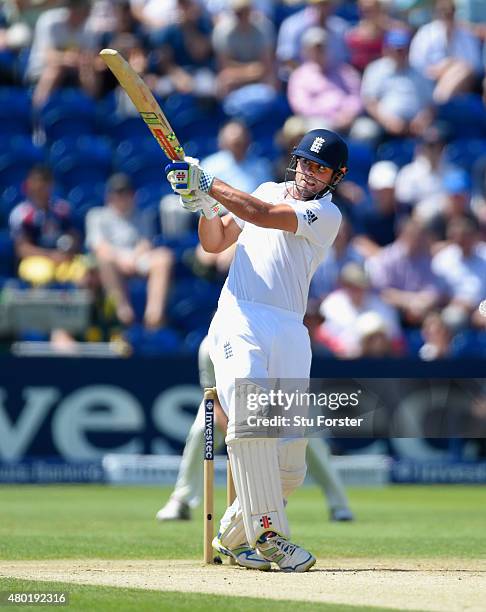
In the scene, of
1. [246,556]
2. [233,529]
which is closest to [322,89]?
[233,529]

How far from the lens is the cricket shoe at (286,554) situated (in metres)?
6.78

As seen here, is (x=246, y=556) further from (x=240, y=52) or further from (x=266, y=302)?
(x=240, y=52)

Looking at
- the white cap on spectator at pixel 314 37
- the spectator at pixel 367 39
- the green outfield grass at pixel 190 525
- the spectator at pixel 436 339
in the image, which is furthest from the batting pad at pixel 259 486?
the spectator at pixel 367 39

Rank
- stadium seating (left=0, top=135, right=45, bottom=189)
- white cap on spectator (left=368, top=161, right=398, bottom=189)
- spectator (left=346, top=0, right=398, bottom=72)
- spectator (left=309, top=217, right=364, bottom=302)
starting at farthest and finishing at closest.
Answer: spectator (left=346, top=0, right=398, bottom=72), white cap on spectator (left=368, top=161, right=398, bottom=189), stadium seating (left=0, top=135, right=45, bottom=189), spectator (left=309, top=217, right=364, bottom=302)

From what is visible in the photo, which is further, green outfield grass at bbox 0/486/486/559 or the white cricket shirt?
green outfield grass at bbox 0/486/486/559

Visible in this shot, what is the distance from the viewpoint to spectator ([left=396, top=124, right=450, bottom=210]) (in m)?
16.1

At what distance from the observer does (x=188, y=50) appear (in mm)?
17234

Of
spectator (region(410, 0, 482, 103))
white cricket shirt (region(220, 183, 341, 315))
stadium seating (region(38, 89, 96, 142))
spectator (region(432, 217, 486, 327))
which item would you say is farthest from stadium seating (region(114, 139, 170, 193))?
white cricket shirt (region(220, 183, 341, 315))

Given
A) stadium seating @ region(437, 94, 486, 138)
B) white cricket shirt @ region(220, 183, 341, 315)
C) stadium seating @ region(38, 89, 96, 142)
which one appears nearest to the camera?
white cricket shirt @ region(220, 183, 341, 315)

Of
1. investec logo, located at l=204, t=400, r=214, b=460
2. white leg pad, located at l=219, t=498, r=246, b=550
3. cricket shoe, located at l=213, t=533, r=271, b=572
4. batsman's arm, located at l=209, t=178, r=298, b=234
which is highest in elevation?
batsman's arm, located at l=209, t=178, r=298, b=234

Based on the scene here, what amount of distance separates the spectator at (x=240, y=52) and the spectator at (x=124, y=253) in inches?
102

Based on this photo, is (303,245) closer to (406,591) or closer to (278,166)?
(406,591)

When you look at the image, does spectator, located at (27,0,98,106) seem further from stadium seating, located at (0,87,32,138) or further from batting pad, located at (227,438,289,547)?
batting pad, located at (227,438,289,547)

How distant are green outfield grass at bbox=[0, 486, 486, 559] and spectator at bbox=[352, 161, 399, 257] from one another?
323 centimetres
